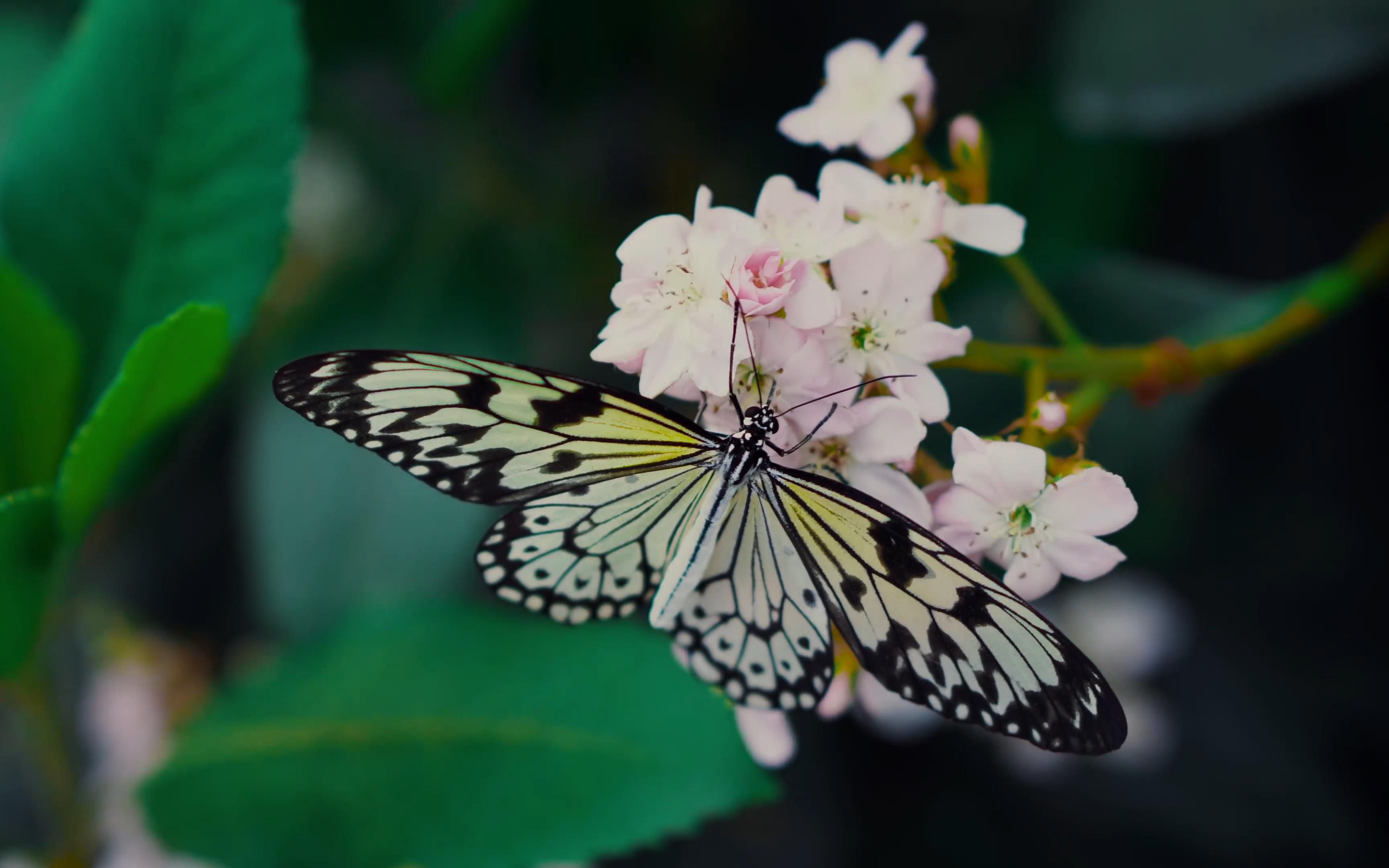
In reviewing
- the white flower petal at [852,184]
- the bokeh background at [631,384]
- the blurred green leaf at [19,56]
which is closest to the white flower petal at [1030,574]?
the white flower petal at [852,184]

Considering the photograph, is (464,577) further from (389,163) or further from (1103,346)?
(1103,346)

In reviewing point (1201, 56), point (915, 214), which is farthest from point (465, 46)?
point (1201, 56)

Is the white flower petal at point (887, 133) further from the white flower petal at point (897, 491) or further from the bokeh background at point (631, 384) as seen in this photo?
the bokeh background at point (631, 384)

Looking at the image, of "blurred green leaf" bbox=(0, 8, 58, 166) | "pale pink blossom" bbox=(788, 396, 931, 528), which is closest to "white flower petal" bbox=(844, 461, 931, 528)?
"pale pink blossom" bbox=(788, 396, 931, 528)

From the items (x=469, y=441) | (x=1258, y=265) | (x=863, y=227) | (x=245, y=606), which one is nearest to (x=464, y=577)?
(x=245, y=606)

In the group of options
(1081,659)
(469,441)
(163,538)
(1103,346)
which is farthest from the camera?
(163,538)

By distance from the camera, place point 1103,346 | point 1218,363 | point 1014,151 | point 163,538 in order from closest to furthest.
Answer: point 1218,363, point 1103,346, point 1014,151, point 163,538

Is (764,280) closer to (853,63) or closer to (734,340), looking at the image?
(734,340)

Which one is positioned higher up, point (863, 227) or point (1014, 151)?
point (1014, 151)

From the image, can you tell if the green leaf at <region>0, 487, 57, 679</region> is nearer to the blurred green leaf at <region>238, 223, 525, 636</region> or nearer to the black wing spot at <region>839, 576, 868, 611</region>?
the blurred green leaf at <region>238, 223, 525, 636</region>
